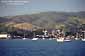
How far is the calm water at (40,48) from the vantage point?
113 inches

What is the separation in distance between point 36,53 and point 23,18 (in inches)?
15.7

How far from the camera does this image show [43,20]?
2893mm

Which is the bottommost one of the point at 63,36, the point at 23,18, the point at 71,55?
the point at 71,55

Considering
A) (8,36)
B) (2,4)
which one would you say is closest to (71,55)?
(8,36)

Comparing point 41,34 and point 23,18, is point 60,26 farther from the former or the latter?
point 23,18

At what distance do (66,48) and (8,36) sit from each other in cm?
63

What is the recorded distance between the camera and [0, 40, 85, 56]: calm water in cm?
288

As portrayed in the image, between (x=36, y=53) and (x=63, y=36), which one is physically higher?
(x=63, y=36)

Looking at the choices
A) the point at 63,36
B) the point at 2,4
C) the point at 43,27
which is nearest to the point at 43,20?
the point at 43,27

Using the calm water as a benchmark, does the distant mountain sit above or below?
above

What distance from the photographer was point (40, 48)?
2.90m

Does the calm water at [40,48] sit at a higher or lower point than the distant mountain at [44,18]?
lower

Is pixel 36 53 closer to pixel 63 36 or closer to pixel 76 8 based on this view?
pixel 63 36

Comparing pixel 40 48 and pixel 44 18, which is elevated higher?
pixel 44 18
